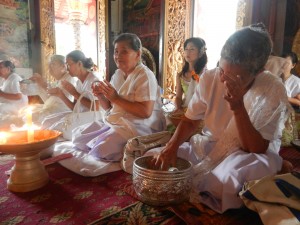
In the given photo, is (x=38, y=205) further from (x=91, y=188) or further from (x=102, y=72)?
(x=102, y=72)

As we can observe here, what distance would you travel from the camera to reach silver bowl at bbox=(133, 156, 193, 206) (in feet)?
4.08

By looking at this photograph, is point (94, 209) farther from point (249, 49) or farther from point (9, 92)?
point (9, 92)

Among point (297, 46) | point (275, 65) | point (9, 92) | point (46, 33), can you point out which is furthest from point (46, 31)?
point (297, 46)

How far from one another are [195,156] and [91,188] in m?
0.71

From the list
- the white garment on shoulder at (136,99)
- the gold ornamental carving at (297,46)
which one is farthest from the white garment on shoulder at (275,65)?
the white garment on shoulder at (136,99)

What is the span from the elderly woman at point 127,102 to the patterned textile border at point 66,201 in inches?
13.0

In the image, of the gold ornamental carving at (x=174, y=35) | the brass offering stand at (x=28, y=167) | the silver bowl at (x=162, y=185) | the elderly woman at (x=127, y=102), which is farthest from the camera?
the gold ornamental carving at (x=174, y=35)

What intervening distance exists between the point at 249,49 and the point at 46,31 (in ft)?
16.8

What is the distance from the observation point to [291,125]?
2.60 meters

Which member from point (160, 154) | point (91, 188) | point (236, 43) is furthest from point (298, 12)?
point (91, 188)

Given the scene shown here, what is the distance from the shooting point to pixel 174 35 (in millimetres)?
4754

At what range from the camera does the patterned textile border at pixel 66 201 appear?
1.33 m

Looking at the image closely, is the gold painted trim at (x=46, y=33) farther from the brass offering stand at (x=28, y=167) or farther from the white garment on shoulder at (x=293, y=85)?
the white garment on shoulder at (x=293, y=85)

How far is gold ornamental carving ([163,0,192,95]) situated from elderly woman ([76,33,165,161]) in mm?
2358
